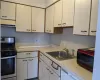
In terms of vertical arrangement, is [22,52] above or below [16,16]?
below

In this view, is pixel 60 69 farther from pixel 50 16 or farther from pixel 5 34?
pixel 5 34

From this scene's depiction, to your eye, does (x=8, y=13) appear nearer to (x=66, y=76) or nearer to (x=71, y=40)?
(x=71, y=40)

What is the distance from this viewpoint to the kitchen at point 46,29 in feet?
4.66

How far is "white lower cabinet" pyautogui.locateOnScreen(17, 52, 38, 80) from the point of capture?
2.32 meters

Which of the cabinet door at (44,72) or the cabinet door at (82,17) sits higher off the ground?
the cabinet door at (82,17)

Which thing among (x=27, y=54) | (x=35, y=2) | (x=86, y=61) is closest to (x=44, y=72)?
(x=27, y=54)

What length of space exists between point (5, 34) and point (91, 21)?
88.7 inches

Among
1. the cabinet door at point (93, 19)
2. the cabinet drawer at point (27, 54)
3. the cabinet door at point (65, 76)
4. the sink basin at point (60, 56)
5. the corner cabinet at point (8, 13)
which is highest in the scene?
the corner cabinet at point (8, 13)

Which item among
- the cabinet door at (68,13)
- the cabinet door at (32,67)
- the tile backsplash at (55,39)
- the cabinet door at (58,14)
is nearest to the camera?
the cabinet door at (68,13)

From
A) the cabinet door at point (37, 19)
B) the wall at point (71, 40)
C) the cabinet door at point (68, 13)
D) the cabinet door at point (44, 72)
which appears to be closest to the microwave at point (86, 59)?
the wall at point (71, 40)

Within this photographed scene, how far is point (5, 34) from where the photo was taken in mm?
2611

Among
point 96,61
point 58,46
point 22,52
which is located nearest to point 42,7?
point 58,46

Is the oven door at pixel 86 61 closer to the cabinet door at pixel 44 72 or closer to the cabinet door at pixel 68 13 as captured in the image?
the cabinet door at pixel 68 13

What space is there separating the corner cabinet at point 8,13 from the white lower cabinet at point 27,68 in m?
0.88
